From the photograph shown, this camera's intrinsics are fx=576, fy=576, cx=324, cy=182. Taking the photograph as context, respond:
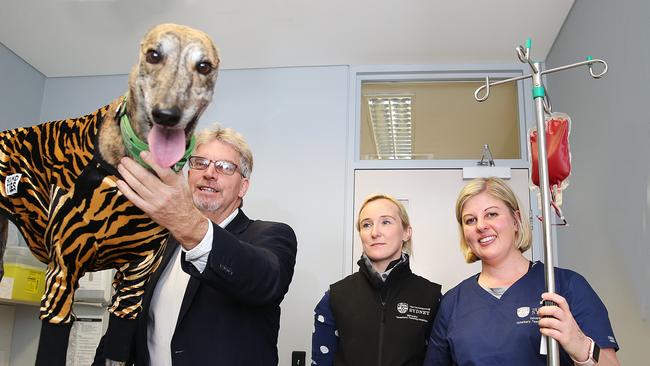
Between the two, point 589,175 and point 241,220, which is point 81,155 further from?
point 589,175

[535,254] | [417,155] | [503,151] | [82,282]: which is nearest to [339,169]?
[417,155]

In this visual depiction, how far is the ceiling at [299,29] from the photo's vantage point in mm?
3080

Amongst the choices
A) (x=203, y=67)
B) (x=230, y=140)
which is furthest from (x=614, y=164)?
(x=203, y=67)

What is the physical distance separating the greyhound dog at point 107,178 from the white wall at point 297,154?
2.21 metres

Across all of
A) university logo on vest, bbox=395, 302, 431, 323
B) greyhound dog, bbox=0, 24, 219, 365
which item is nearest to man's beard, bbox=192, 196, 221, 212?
greyhound dog, bbox=0, 24, 219, 365

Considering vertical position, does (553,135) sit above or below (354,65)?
below

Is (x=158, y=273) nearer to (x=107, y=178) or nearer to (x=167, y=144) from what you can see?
(x=107, y=178)

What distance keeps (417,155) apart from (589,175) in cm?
119

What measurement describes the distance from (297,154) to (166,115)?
2.77m

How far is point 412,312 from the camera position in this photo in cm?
202

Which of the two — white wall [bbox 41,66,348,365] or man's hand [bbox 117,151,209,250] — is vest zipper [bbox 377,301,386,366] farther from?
white wall [bbox 41,66,348,365]

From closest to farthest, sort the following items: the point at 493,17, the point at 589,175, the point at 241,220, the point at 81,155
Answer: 1. the point at 81,155
2. the point at 241,220
3. the point at 589,175
4. the point at 493,17

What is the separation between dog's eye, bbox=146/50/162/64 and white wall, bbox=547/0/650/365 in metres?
1.81

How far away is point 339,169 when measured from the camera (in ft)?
11.8
